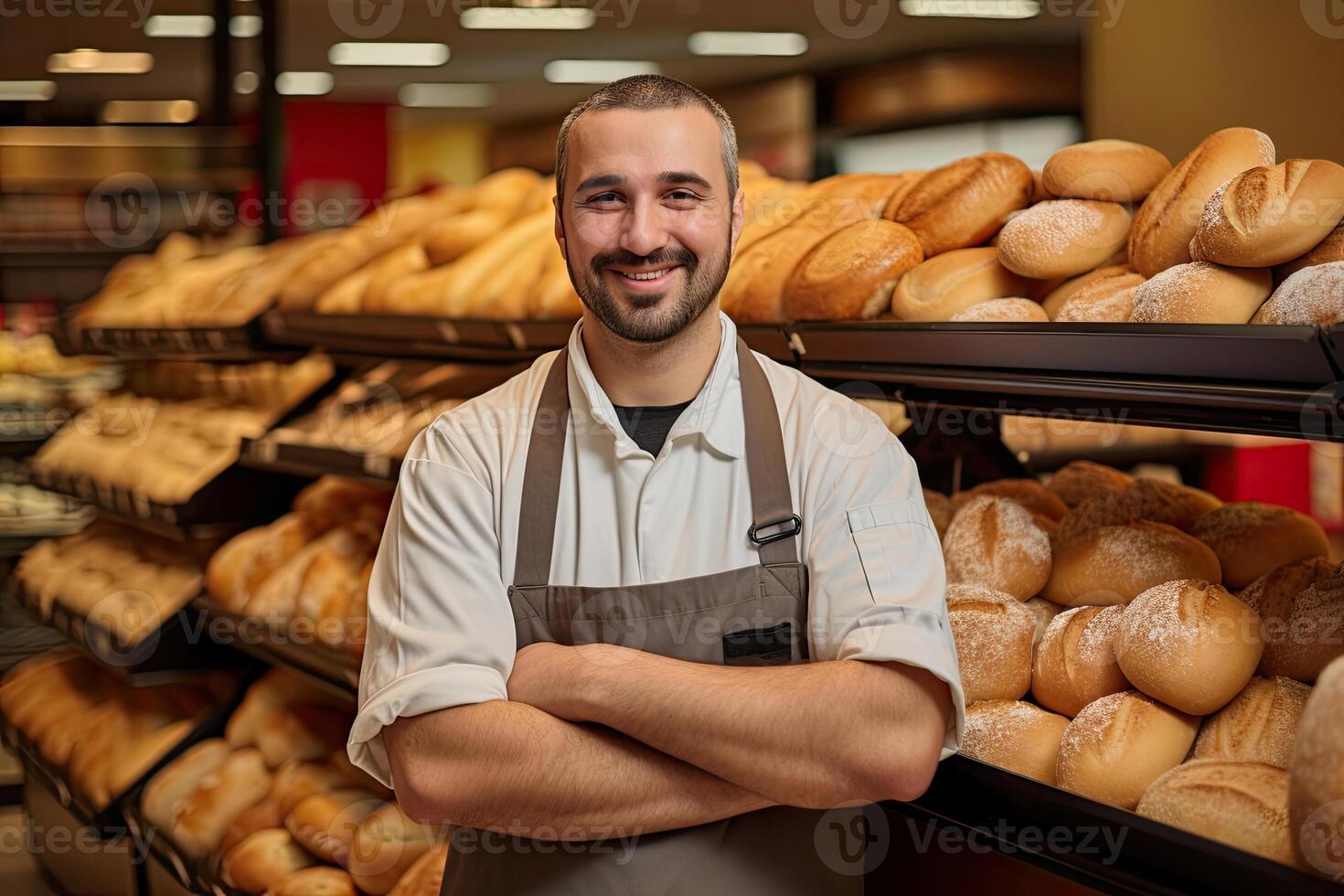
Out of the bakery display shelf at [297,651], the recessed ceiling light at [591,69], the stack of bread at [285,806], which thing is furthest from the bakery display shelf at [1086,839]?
the recessed ceiling light at [591,69]

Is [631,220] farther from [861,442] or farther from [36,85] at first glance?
[36,85]

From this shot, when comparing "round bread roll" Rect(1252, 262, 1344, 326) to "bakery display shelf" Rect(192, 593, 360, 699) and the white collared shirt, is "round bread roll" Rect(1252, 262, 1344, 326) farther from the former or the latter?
"bakery display shelf" Rect(192, 593, 360, 699)

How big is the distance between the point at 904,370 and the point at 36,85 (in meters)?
5.94

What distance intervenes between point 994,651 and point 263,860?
1808mm

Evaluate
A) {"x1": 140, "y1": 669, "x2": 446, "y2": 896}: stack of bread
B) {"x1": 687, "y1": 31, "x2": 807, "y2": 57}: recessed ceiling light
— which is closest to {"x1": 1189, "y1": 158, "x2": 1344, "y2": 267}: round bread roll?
{"x1": 140, "y1": 669, "x2": 446, "y2": 896}: stack of bread

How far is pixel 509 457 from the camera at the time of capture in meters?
1.52

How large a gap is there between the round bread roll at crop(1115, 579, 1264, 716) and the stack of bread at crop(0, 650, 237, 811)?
269cm

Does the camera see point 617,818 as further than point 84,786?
No

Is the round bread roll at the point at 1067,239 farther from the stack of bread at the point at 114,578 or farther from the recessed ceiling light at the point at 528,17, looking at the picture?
the recessed ceiling light at the point at 528,17

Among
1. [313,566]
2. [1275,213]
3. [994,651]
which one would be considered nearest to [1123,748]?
[994,651]

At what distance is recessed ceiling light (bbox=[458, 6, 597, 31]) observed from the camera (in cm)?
784

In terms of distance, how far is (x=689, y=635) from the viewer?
57.4 inches

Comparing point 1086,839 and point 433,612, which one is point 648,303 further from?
point 1086,839

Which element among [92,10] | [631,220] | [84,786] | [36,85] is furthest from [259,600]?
[36,85]
